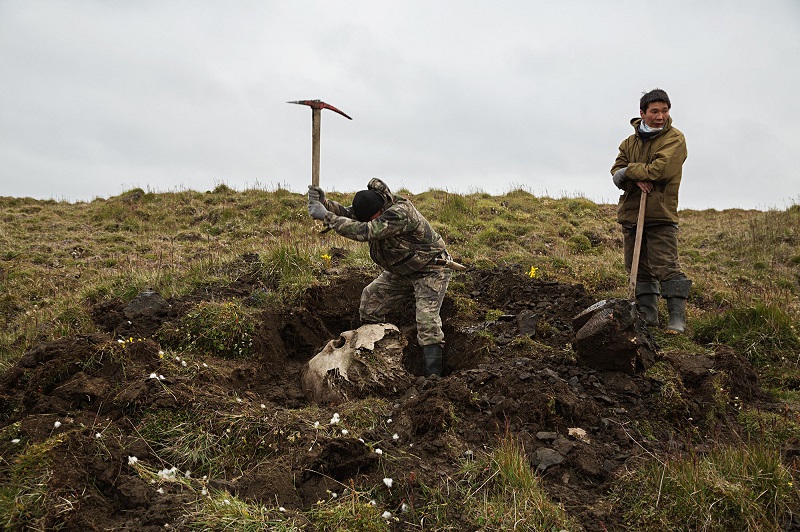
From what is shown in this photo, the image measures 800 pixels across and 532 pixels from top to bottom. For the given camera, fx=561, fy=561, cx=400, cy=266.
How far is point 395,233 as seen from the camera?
5223mm

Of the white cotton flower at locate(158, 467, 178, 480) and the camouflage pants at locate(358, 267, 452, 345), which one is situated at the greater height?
the camouflage pants at locate(358, 267, 452, 345)

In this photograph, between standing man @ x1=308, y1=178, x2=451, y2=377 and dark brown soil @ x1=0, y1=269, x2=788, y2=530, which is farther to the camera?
standing man @ x1=308, y1=178, x2=451, y2=377

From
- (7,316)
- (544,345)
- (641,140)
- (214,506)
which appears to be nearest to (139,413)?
(214,506)

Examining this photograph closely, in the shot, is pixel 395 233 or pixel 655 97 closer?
pixel 395 233

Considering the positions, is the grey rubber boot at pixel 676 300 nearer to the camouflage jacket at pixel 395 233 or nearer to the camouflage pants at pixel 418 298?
the camouflage pants at pixel 418 298

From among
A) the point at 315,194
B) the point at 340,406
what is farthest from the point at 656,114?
the point at 340,406

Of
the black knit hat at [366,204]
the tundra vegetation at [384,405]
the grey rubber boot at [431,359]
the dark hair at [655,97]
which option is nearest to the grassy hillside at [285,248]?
the tundra vegetation at [384,405]

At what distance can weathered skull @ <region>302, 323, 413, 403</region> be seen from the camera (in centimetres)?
474

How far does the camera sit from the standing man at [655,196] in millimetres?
5605

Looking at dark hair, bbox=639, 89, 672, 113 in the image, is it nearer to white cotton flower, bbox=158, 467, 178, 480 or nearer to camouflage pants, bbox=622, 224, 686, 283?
camouflage pants, bbox=622, 224, 686, 283

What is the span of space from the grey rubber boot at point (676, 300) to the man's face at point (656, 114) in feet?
5.32

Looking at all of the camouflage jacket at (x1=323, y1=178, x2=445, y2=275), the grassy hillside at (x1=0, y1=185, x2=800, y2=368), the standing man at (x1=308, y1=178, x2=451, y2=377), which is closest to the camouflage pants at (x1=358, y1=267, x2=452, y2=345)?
the standing man at (x1=308, y1=178, x2=451, y2=377)

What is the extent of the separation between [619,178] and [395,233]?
249cm

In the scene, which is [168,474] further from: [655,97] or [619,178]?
[655,97]
